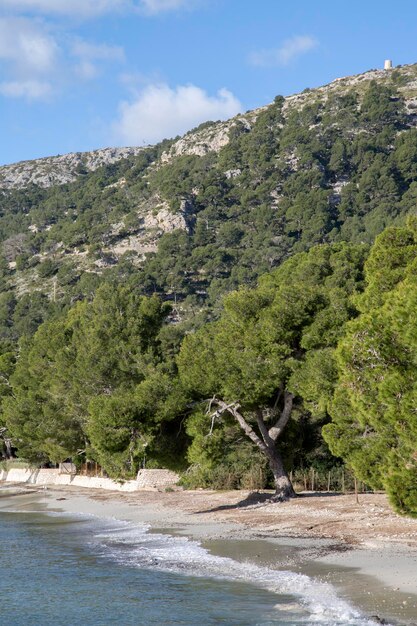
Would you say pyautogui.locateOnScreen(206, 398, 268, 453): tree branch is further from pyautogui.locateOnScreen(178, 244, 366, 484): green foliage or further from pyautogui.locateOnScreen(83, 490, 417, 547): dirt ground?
pyautogui.locateOnScreen(83, 490, 417, 547): dirt ground

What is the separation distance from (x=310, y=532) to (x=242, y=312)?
9.43 m

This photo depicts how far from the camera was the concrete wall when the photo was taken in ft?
137

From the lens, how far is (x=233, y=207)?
417ft

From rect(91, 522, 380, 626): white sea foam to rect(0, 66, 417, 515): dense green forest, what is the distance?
2.56 metres

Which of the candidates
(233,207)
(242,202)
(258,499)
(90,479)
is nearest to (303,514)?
(258,499)

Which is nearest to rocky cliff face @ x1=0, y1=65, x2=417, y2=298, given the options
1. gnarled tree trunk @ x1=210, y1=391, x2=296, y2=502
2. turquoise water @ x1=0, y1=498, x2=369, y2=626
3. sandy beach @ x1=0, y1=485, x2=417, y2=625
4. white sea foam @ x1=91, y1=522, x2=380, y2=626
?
sandy beach @ x1=0, y1=485, x2=417, y2=625

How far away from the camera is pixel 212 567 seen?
1909cm

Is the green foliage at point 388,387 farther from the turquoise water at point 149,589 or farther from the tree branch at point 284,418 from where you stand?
the tree branch at point 284,418

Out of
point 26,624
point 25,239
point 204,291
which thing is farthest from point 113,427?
point 25,239

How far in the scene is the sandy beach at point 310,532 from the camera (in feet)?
50.0

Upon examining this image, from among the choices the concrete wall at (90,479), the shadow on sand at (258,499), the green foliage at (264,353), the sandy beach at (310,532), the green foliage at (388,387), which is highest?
the green foliage at (264,353)

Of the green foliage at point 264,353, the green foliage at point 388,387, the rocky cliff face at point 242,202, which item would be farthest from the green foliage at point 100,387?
the rocky cliff face at point 242,202

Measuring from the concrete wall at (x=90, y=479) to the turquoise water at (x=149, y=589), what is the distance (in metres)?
16.5

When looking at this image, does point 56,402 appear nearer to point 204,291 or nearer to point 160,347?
point 160,347
